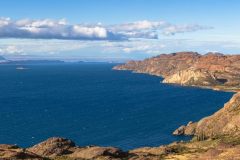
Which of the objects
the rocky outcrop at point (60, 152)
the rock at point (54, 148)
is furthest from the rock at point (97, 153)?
the rock at point (54, 148)

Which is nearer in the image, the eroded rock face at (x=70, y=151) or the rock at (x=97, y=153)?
the rock at (x=97, y=153)

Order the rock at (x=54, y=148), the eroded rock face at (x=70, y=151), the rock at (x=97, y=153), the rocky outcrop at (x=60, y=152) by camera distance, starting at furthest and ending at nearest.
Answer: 1. the rock at (x=54, y=148)
2. the eroded rock face at (x=70, y=151)
3. the rock at (x=97, y=153)
4. the rocky outcrop at (x=60, y=152)

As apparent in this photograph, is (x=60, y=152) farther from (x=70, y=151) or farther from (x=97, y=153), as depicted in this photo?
(x=97, y=153)

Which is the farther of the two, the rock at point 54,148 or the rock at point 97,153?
the rock at point 54,148

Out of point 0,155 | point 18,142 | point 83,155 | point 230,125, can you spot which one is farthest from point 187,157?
point 18,142

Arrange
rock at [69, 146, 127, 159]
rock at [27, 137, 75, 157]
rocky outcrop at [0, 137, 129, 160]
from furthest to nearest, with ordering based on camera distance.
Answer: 1. rock at [27, 137, 75, 157]
2. rock at [69, 146, 127, 159]
3. rocky outcrop at [0, 137, 129, 160]

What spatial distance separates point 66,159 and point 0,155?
50.4 ft

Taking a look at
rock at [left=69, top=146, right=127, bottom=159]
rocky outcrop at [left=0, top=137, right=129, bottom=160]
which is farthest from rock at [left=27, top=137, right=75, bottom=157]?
rock at [left=69, top=146, right=127, bottom=159]

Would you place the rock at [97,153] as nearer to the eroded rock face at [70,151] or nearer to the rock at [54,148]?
the eroded rock face at [70,151]

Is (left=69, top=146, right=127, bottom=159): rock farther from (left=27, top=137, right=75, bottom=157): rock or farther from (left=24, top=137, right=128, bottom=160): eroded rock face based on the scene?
(left=27, top=137, right=75, bottom=157): rock

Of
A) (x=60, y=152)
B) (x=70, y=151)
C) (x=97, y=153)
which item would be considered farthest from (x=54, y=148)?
(x=97, y=153)

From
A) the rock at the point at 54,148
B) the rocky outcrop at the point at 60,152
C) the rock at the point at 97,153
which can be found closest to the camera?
the rocky outcrop at the point at 60,152

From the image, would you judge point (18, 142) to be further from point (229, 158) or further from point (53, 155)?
point (229, 158)

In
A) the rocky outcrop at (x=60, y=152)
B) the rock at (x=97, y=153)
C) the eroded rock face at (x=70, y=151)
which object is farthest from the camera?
the eroded rock face at (x=70, y=151)
